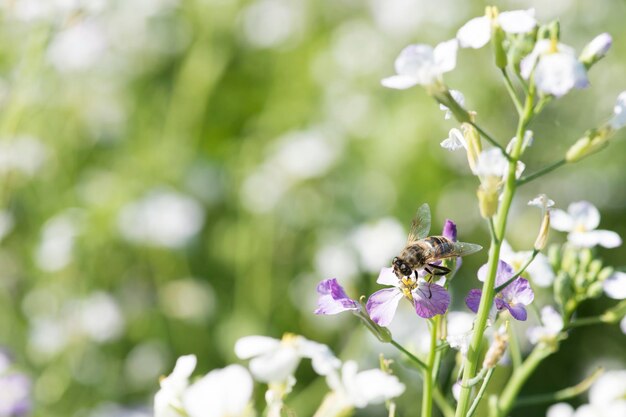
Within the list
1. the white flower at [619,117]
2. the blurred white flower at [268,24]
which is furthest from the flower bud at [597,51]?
the blurred white flower at [268,24]

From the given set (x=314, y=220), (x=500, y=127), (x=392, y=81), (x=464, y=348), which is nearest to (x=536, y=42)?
(x=392, y=81)

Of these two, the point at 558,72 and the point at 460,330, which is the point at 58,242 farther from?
the point at 558,72

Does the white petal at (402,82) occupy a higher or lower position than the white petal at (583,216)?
higher

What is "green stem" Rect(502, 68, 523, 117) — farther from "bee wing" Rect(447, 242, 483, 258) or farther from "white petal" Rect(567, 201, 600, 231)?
"white petal" Rect(567, 201, 600, 231)

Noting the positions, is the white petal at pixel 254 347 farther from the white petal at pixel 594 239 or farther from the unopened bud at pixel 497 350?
the white petal at pixel 594 239

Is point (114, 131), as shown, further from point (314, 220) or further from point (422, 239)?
point (422, 239)

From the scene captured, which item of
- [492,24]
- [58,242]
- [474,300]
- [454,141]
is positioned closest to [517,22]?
[492,24]
